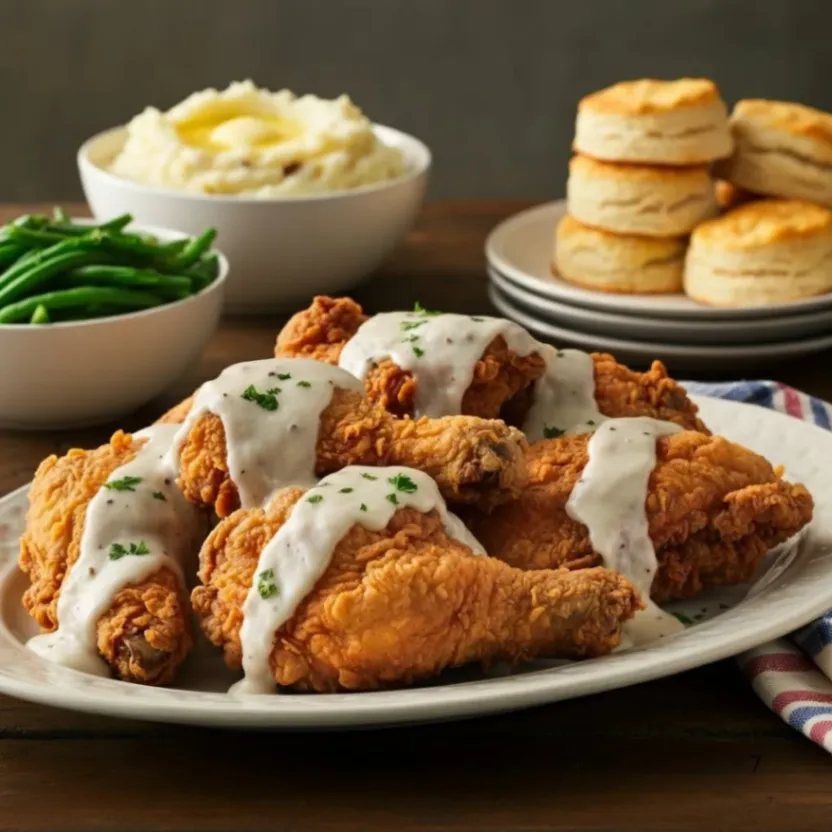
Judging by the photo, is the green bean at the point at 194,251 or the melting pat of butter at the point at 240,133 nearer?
the green bean at the point at 194,251

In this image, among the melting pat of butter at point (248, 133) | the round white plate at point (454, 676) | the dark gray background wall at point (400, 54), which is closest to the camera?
the round white plate at point (454, 676)

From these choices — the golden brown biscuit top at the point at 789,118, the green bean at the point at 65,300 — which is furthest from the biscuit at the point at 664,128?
the green bean at the point at 65,300

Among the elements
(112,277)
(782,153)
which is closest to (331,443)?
(112,277)

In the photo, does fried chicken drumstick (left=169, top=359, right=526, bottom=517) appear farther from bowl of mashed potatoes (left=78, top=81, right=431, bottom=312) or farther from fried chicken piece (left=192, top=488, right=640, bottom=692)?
bowl of mashed potatoes (left=78, top=81, right=431, bottom=312)

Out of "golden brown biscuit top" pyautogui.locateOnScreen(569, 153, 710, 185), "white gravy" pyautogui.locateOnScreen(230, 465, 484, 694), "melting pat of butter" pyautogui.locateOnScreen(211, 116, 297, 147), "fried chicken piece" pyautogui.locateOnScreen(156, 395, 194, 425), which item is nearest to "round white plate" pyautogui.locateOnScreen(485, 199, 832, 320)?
"golden brown biscuit top" pyautogui.locateOnScreen(569, 153, 710, 185)

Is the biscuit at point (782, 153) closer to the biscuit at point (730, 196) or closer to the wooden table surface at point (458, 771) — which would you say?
the biscuit at point (730, 196)

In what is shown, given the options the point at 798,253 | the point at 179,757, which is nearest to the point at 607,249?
the point at 798,253

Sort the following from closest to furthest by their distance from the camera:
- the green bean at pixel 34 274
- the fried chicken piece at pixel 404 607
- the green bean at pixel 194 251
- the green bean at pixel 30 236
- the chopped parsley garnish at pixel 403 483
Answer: the fried chicken piece at pixel 404 607
the chopped parsley garnish at pixel 403 483
the green bean at pixel 34 274
the green bean at pixel 30 236
the green bean at pixel 194 251
